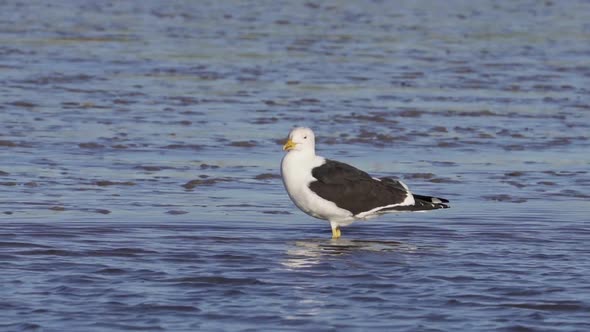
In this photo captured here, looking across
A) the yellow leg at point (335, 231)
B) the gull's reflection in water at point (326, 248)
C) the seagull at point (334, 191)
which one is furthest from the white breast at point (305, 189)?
the gull's reflection in water at point (326, 248)

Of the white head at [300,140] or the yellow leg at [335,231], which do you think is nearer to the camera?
the white head at [300,140]

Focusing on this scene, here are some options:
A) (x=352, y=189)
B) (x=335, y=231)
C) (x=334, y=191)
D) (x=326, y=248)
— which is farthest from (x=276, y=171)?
(x=326, y=248)

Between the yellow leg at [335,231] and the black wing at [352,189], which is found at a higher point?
the black wing at [352,189]

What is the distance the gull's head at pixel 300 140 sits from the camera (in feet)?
39.2

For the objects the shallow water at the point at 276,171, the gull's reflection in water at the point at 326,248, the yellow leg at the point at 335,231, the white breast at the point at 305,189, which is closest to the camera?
the shallow water at the point at 276,171

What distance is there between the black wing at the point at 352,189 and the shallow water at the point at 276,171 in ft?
1.03

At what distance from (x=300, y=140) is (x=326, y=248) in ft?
3.24

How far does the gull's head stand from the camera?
470 inches

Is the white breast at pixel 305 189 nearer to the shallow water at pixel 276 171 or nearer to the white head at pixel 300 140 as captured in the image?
the white head at pixel 300 140

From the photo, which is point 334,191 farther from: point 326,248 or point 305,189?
point 326,248

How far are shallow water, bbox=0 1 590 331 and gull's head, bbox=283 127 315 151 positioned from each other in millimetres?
701

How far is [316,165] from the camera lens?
39.3 ft

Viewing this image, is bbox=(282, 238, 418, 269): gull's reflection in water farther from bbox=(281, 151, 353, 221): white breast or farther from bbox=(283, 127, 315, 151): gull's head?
bbox=(283, 127, 315, 151): gull's head

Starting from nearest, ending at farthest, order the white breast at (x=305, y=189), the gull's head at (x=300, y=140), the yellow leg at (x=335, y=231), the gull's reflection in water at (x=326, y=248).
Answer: the gull's reflection in water at (x=326, y=248)
the white breast at (x=305, y=189)
the gull's head at (x=300, y=140)
the yellow leg at (x=335, y=231)
